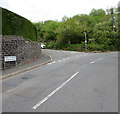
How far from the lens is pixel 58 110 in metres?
4.70

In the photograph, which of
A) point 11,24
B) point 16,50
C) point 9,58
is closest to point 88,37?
point 11,24

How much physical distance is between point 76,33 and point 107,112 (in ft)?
114

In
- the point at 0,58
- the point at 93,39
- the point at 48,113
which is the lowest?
the point at 48,113

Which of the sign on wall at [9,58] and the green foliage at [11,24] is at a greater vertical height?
the green foliage at [11,24]

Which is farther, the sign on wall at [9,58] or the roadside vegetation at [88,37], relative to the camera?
the roadside vegetation at [88,37]

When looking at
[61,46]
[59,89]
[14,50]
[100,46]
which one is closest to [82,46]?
[100,46]

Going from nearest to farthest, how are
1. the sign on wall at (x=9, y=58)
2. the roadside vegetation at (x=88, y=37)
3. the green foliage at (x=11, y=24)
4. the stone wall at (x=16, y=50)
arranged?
the sign on wall at (x=9, y=58), the stone wall at (x=16, y=50), the green foliage at (x=11, y=24), the roadside vegetation at (x=88, y=37)

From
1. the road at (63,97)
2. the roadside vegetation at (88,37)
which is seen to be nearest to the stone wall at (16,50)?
the road at (63,97)

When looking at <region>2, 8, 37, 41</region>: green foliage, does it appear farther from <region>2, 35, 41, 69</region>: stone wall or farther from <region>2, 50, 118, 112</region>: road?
<region>2, 50, 118, 112</region>: road

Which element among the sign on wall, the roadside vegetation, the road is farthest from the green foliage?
the roadside vegetation

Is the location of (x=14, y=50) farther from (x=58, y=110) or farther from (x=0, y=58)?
(x=58, y=110)

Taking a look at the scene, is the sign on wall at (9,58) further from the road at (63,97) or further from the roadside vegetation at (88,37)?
the roadside vegetation at (88,37)

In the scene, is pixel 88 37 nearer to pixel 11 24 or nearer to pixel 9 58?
pixel 11 24

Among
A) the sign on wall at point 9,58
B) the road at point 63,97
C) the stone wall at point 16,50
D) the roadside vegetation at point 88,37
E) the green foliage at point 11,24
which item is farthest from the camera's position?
the roadside vegetation at point 88,37
